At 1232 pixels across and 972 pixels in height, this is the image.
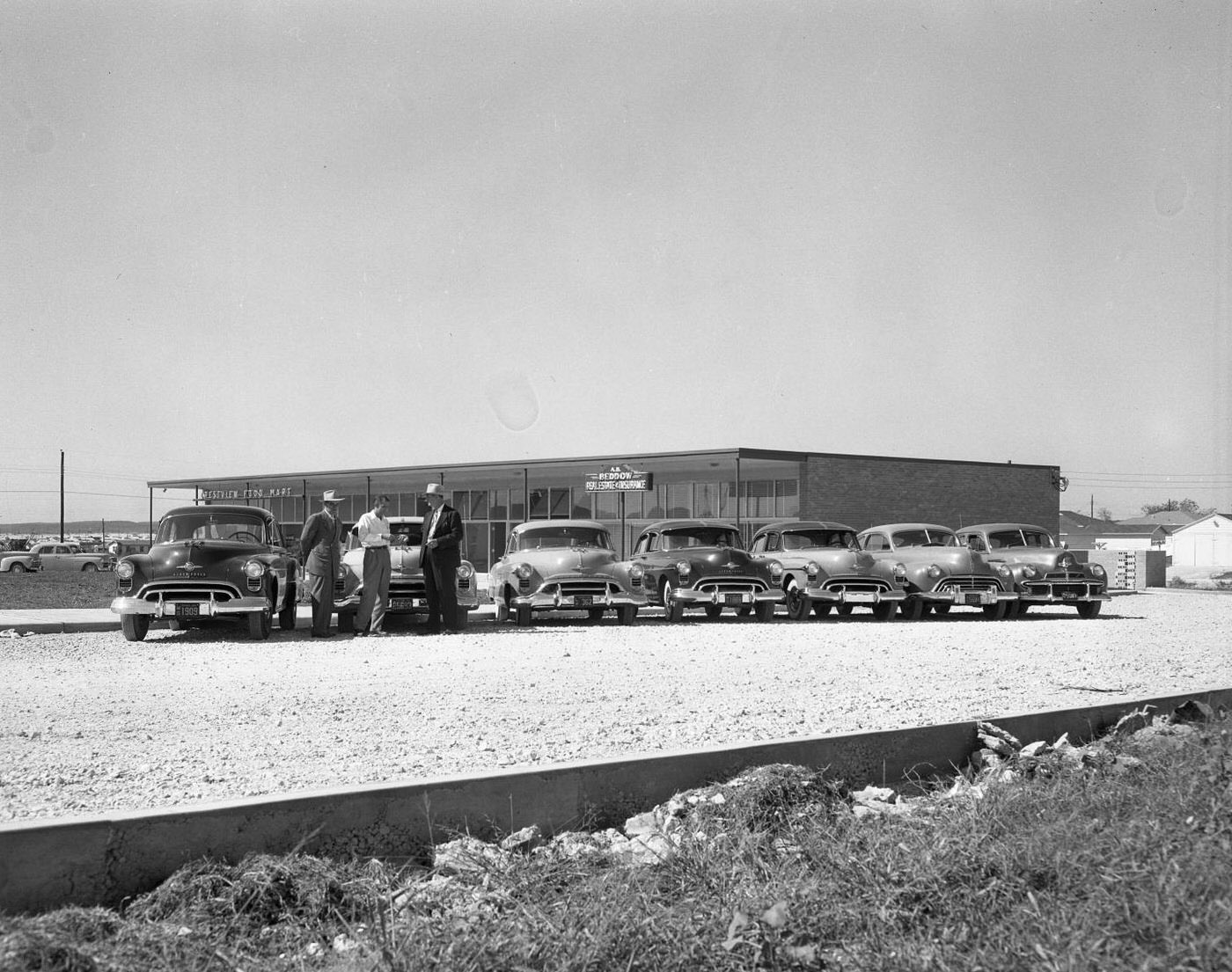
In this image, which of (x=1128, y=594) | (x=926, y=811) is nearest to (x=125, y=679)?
(x=926, y=811)

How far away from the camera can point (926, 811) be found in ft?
14.4

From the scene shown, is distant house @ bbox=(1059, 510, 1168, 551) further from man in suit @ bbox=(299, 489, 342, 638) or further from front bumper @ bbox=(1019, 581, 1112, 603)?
man in suit @ bbox=(299, 489, 342, 638)

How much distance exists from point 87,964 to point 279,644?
948 cm

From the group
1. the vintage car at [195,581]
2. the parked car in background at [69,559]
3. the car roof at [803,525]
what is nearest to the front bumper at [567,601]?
the vintage car at [195,581]

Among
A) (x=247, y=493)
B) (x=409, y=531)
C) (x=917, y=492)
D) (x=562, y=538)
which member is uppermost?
(x=247, y=493)

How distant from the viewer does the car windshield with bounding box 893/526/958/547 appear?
18734mm

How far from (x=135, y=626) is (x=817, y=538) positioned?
10.9m

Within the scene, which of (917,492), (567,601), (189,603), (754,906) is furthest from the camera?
(917,492)

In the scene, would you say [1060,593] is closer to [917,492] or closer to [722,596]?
[722,596]

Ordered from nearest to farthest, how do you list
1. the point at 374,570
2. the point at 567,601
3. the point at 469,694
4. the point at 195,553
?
1. the point at 469,694
2. the point at 195,553
3. the point at 374,570
4. the point at 567,601

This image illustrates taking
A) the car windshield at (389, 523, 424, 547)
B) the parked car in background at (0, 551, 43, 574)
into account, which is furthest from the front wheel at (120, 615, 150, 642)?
the parked car in background at (0, 551, 43, 574)

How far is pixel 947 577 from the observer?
56.1 feet

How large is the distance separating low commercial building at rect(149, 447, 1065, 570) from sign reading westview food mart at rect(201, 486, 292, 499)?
0.24 meters

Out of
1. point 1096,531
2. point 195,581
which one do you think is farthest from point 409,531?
point 1096,531
